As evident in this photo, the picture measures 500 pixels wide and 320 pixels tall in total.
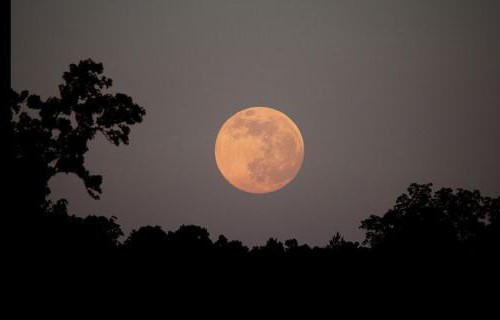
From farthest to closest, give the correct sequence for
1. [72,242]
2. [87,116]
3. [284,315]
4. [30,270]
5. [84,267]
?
[87,116]
[72,242]
[84,267]
[284,315]
[30,270]

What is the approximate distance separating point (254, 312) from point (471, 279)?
10900mm

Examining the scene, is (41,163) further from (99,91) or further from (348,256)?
(348,256)

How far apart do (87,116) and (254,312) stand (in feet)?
45.5

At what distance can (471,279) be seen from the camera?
2288 centimetres

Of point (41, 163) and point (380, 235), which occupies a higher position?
point (380, 235)

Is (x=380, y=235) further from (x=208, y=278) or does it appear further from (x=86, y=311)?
(x=86, y=311)

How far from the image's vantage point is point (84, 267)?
2088 centimetres

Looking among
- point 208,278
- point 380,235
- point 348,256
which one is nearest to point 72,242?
point 208,278

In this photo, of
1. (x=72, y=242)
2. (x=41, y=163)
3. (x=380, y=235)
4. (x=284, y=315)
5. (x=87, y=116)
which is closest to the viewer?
(x=284, y=315)

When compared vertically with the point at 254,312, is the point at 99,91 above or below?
above

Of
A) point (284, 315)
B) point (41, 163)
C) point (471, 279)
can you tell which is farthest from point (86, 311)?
point (471, 279)

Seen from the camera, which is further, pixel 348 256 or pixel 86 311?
pixel 348 256

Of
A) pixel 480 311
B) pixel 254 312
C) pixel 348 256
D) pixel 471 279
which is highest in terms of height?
pixel 348 256

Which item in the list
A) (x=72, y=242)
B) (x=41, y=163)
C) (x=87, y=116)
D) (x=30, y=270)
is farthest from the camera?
(x=87, y=116)
